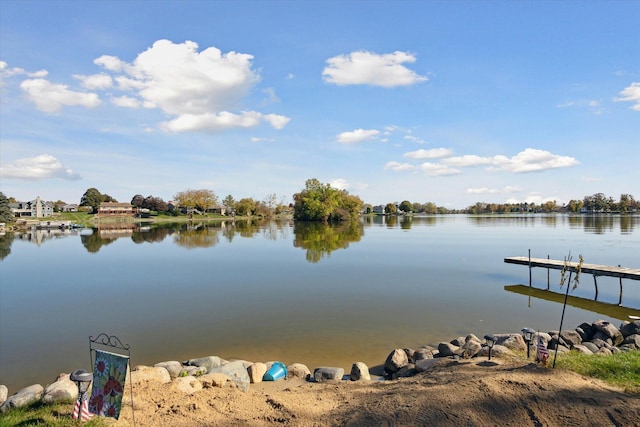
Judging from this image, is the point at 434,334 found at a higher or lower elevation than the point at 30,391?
lower

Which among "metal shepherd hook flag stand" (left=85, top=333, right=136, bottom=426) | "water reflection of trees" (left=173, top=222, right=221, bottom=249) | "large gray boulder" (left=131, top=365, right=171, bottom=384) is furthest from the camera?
"water reflection of trees" (left=173, top=222, right=221, bottom=249)

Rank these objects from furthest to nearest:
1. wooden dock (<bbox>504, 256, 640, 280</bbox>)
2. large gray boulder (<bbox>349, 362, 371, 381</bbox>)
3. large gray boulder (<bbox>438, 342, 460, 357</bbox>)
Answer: wooden dock (<bbox>504, 256, 640, 280</bbox>) < large gray boulder (<bbox>438, 342, 460, 357</bbox>) < large gray boulder (<bbox>349, 362, 371, 381</bbox>)

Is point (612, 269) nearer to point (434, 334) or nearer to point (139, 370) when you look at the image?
point (434, 334)

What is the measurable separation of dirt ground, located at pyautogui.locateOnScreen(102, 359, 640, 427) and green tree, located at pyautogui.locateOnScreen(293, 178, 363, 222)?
90380 mm

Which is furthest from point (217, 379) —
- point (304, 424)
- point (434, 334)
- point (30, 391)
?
point (434, 334)

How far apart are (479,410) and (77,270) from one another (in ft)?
86.7

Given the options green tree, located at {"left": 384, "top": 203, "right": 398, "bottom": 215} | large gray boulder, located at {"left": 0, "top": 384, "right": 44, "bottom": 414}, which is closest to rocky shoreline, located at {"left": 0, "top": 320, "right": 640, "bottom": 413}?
large gray boulder, located at {"left": 0, "top": 384, "right": 44, "bottom": 414}

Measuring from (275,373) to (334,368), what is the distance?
4.41ft

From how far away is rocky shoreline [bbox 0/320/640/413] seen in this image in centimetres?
680

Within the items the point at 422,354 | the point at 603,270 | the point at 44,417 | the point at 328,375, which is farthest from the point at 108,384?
the point at 603,270

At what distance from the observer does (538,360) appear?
23.3 feet

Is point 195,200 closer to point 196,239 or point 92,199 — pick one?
point 92,199

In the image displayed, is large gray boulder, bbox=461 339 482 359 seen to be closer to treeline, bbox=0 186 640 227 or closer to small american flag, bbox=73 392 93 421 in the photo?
small american flag, bbox=73 392 93 421

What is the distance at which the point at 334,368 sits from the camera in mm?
8391
